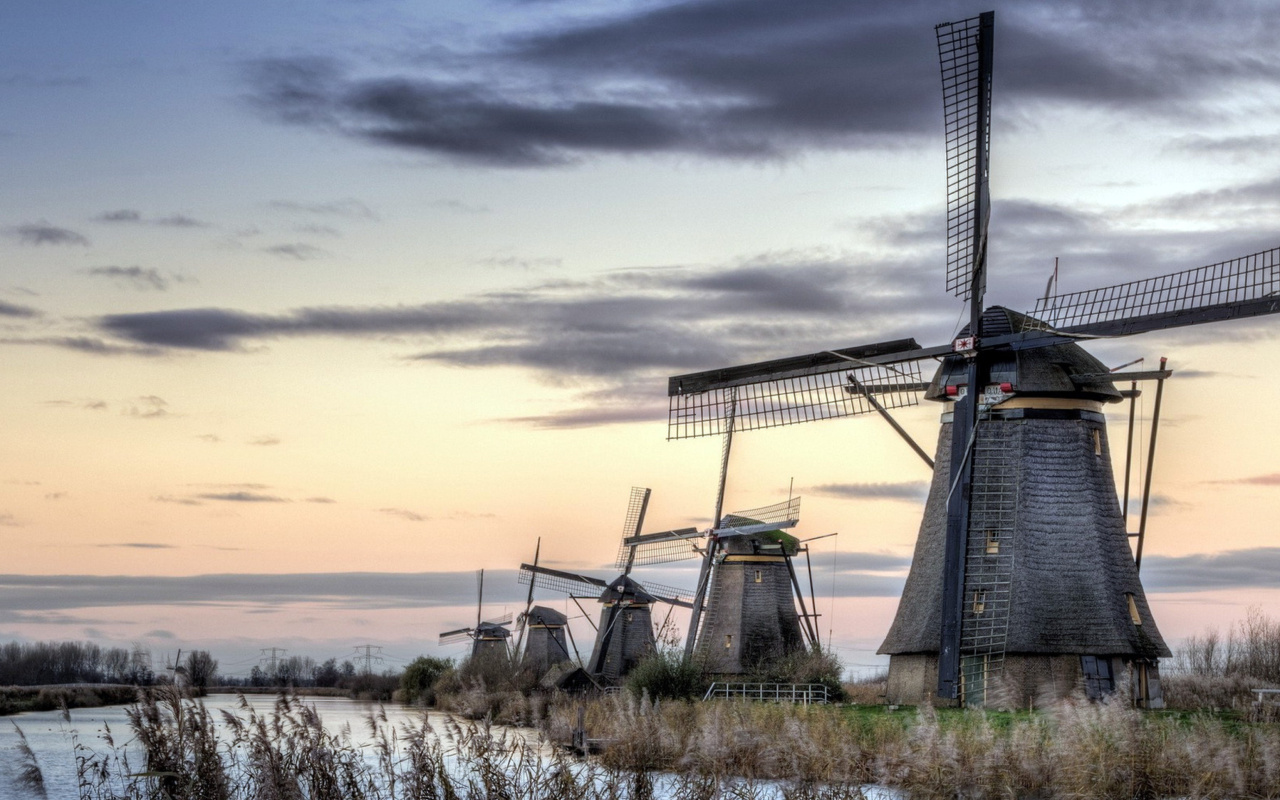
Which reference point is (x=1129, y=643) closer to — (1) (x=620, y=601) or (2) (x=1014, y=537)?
(2) (x=1014, y=537)

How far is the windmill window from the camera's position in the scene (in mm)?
23547

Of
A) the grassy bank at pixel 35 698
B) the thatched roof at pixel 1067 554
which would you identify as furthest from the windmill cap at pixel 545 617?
the thatched roof at pixel 1067 554

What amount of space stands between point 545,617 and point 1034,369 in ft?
120

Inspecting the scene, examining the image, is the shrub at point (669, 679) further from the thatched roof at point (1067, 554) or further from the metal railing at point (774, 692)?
the thatched roof at point (1067, 554)

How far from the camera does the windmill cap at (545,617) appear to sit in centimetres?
5678

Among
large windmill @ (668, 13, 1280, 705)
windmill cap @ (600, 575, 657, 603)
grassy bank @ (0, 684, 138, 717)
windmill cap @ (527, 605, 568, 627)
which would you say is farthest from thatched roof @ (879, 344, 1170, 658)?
grassy bank @ (0, 684, 138, 717)

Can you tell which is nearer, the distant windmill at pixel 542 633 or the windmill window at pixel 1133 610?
the windmill window at pixel 1133 610

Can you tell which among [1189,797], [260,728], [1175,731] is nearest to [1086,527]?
[1175,731]

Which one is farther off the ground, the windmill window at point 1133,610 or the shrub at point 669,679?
the windmill window at point 1133,610

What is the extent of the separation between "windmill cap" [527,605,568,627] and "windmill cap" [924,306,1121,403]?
35.2 m

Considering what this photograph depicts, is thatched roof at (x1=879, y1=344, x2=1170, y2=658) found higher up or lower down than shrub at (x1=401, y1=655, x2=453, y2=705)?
higher up

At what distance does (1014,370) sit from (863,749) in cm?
818

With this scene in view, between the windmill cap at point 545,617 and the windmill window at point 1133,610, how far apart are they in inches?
1419

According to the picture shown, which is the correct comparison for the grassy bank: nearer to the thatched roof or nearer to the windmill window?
the thatched roof
